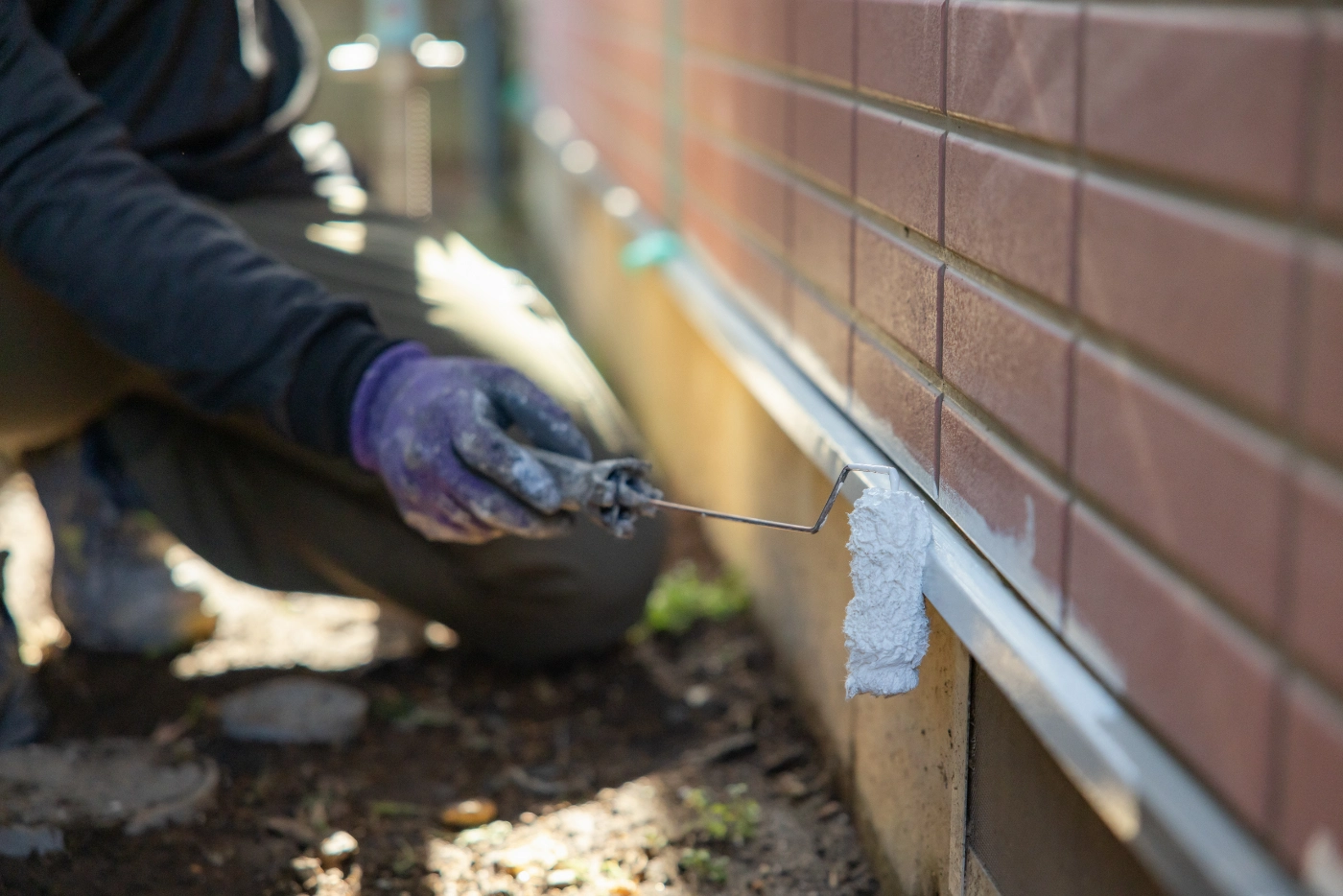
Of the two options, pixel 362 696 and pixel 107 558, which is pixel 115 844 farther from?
pixel 107 558

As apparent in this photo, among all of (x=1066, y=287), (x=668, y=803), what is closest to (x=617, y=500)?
(x=668, y=803)

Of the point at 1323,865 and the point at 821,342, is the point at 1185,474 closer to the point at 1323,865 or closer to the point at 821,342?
the point at 1323,865

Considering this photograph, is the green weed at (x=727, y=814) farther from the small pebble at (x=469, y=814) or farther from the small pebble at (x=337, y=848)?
the small pebble at (x=337, y=848)

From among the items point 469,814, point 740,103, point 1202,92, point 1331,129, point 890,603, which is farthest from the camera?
point 740,103

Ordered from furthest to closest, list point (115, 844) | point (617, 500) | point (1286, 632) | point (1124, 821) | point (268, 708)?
point (268, 708)
point (115, 844)
point (617, 500)
point (1124, 821)
point (1286, 632)

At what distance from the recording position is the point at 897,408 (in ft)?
5.15

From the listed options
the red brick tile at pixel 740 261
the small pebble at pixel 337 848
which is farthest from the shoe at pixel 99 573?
the red brick tile at pixel 740 261

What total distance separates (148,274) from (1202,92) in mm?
1440

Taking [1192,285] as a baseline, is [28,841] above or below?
below

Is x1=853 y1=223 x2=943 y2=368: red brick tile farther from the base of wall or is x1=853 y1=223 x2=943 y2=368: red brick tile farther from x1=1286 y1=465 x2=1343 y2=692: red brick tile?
x1=1286 y1=465 x2=1343 y2=692: red brick tile

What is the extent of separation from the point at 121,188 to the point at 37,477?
85 centimetres

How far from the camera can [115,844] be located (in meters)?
1.78

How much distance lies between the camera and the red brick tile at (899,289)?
4.68 feet

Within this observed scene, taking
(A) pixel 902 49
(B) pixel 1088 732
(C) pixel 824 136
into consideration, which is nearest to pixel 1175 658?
(B) pixel 1088 732
